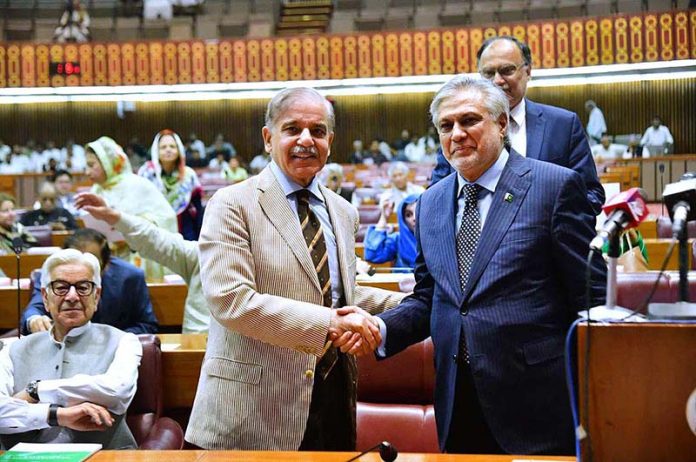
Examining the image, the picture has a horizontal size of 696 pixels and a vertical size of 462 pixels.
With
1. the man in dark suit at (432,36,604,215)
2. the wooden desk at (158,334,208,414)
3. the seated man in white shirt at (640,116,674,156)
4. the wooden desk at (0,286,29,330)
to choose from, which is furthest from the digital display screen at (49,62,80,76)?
the man in dark suit at (432,36,604,215)

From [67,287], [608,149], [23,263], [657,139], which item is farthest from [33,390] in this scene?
[657,139]

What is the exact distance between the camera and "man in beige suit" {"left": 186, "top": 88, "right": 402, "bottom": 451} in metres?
2.11

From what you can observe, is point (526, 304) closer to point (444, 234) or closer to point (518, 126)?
point (444, 234)

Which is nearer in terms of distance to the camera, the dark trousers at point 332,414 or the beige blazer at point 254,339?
the beige blazer at point 254,339

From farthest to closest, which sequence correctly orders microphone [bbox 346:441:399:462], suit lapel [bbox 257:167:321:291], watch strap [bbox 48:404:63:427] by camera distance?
1. watch strap [bbox 48:404:63:427]
2. suit lapel [bbox 257:167:321:291]
3. microphone [bbox 346:441:399:462]

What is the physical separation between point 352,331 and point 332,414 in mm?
290

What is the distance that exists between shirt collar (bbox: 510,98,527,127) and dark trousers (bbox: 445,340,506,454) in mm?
1082

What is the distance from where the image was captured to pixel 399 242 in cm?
556

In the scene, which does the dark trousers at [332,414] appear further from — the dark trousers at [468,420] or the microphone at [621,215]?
the microphone at [621,215]

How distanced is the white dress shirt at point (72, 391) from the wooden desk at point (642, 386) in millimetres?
1689

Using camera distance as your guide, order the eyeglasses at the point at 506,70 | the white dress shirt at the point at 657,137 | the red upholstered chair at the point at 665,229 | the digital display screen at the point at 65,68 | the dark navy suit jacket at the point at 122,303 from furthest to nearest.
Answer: the digital display screen at the point at 65,68 → the white dress shirt at the point at 657,137 → the red upholstered chair at the point at 665,229 → the dark navy suit jacket at the point at 122,303 → the eyeglasses at the point at 506,70

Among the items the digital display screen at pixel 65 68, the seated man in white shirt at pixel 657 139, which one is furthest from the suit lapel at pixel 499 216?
the digital display screen at pixel 65 68

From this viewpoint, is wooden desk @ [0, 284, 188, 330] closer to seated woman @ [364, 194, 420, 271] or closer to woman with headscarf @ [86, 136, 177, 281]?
woman with headscarf @ [86, 136, 177, 281]

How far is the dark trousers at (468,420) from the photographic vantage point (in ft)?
7.17
